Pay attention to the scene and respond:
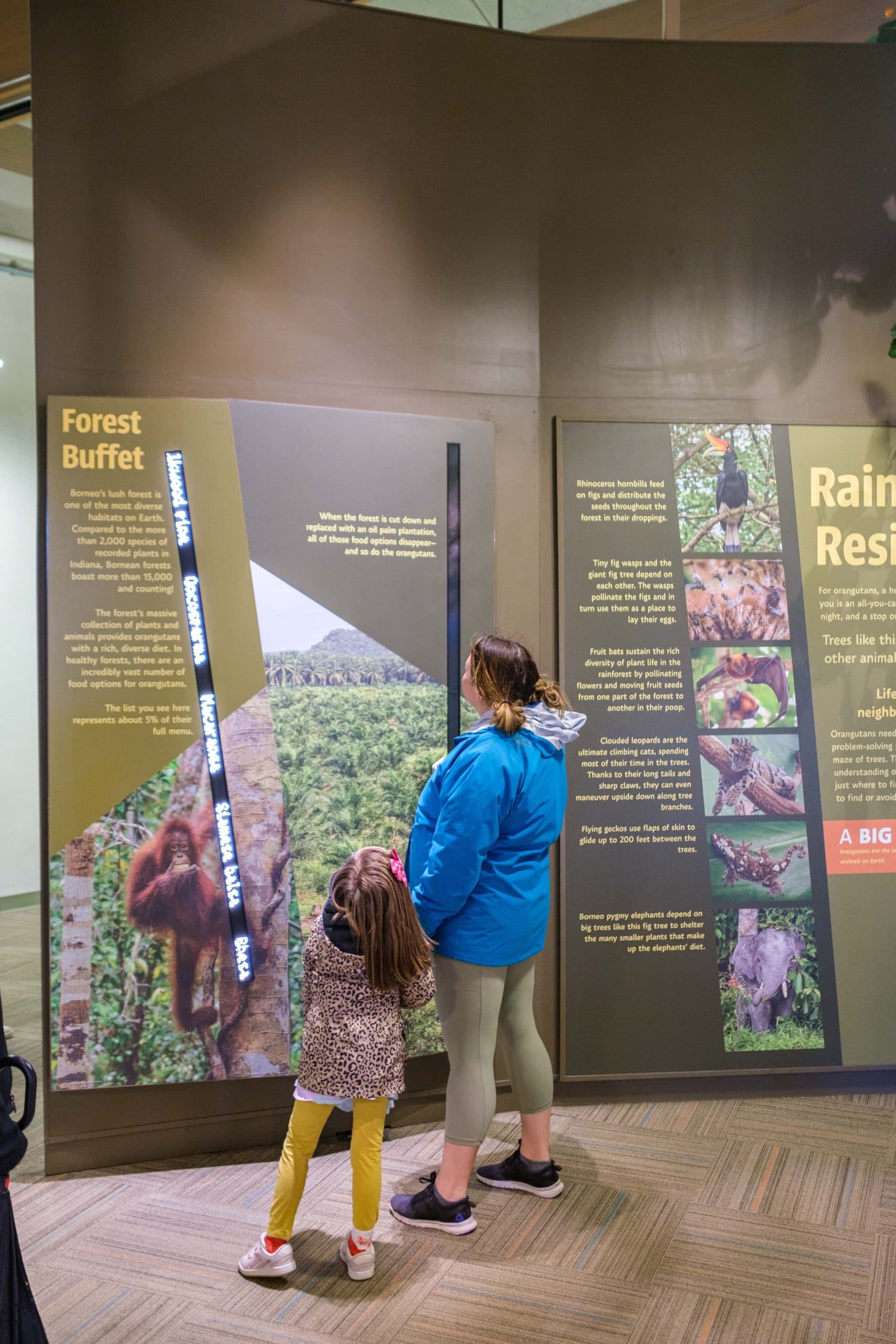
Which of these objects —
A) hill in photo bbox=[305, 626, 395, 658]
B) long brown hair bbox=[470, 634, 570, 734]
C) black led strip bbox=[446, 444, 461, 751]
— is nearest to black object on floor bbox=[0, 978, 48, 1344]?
long brown hair bbox=[470, 634, 570, 734]

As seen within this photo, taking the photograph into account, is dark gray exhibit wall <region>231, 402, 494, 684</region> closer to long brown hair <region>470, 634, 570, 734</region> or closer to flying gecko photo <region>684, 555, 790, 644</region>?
long brown hair <region>470, 634, 570, 734</region>

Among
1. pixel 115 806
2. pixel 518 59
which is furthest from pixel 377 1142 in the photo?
pixel 518 59

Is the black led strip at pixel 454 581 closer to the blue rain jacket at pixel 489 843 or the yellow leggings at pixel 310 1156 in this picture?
the blue rain jacket at pixel 489 843

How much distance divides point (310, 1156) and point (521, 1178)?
0.73 meters

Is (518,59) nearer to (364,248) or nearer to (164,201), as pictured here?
(364,248)

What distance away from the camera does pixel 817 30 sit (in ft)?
11.3

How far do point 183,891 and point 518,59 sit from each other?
271 cm

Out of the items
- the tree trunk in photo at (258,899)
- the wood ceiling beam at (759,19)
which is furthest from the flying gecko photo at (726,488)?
the tree trunk in photo at (258,899)

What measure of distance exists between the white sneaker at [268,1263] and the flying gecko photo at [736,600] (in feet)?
6.85

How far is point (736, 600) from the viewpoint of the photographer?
10.9ft

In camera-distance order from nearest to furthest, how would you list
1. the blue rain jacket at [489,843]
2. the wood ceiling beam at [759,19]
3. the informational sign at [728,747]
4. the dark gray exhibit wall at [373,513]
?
the blue rain jacket at [489,843] → the dark gray exhibit wall at [373,513] → the informational sign at [728,747] → the wood ceiling beam at [759,19]

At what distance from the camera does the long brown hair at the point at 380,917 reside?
87.7 inches

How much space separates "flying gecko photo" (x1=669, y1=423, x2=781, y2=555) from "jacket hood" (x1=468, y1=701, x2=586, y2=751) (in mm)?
1060

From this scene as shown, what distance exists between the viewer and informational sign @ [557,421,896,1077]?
10.6 feet
